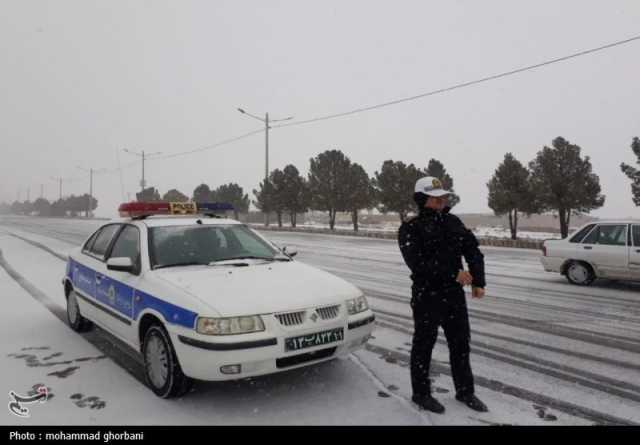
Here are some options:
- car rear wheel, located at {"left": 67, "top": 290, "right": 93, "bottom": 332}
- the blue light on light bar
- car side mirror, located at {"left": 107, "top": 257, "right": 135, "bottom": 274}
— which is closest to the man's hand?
car side mirror, located at {"left": 107, "top": 257, "right": 135, "bottom": 274}

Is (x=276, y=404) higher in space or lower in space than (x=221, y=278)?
lower

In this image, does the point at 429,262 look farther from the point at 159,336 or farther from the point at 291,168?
the point at 291,168

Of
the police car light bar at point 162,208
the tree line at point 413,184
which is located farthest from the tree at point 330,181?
the police car light bar at point 162,208

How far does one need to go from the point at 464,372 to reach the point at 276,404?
4.96 feet

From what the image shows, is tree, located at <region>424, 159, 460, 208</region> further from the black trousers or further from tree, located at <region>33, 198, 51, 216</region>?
tree, located at <region>33, 198, 51, 216</region>

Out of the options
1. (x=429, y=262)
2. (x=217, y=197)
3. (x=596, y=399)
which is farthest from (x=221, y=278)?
(x=217, y=197)

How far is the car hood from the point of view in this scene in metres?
3.37

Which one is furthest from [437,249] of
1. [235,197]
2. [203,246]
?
[235,197]

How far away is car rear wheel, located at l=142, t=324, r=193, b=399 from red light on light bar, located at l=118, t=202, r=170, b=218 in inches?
73.8

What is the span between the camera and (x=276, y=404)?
3438 mm

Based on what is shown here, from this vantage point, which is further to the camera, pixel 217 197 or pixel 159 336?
pixel 217 197

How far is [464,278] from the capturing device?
3.33 meters

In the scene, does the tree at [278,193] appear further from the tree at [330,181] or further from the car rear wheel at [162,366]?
the car rear wheel at [162,366]
